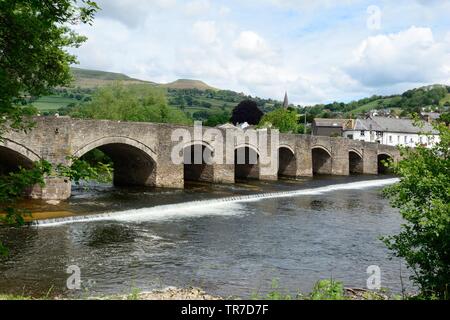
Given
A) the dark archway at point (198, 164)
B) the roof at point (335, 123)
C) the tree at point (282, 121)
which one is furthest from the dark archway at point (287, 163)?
the roof at point (335, 123)

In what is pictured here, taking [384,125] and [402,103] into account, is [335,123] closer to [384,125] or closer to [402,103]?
[384,125]

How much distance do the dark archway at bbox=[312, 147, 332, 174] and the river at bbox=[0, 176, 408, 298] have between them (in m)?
21.7

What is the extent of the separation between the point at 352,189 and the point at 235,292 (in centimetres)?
2914

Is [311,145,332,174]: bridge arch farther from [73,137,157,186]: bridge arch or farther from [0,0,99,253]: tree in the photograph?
[0,0,99,253]: tree

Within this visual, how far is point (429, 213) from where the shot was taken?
9242 millimetres

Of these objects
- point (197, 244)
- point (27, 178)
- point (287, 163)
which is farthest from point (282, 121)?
point (27, 178)

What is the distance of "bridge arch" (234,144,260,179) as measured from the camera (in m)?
42.9

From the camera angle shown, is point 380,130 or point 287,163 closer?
point 287,163

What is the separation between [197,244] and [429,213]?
33.4ft

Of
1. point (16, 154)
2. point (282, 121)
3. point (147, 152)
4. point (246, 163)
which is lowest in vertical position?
point (246, 163)

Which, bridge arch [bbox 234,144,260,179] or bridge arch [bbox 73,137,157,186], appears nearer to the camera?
bridge arch [bbox 73,137,157,186]

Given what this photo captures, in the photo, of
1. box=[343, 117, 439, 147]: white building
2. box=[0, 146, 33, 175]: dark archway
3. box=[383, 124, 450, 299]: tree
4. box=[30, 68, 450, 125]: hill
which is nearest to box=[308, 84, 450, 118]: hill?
box=[30, 68, 450, 125]: hill

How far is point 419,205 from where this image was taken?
32.9 feet

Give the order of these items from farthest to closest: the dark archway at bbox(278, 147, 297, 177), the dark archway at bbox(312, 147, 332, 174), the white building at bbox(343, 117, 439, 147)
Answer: the white building at bbox(343, 117, 439, 147)
the dark archway at bbox(312, 147, 332, 174)
the dark archway at bbox(278, 147, 297, 177)
